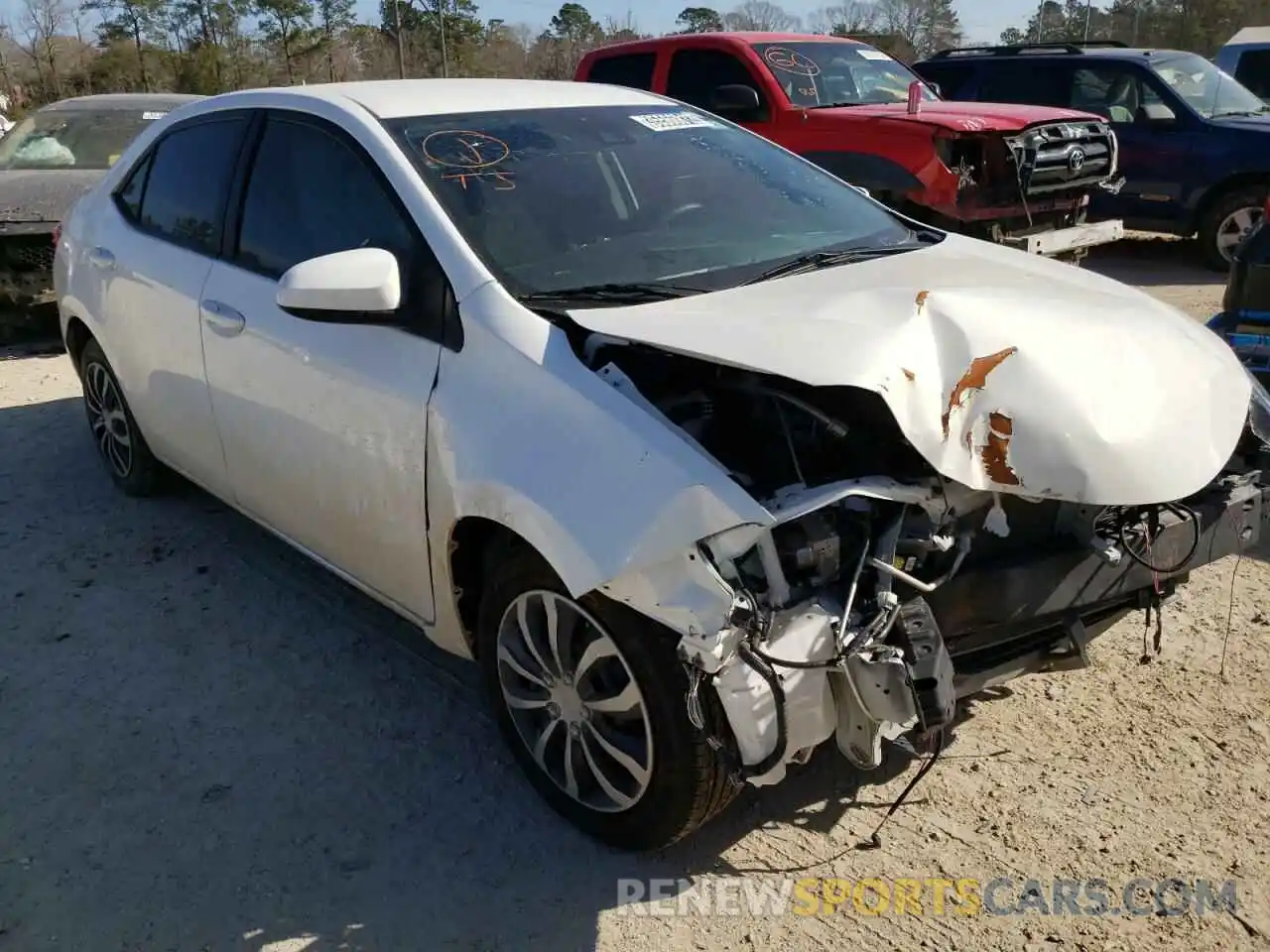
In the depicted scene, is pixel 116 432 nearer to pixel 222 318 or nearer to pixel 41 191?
pixel 222 318

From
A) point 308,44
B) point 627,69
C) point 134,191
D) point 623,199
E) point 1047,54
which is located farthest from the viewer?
point 308,44

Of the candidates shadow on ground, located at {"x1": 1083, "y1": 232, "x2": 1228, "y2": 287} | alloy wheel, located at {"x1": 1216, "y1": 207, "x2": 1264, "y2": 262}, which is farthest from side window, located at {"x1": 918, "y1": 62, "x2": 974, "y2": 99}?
alloy wheel, located at {"x1": 1216, "y1": 207, "x2": 1264, "y2": 262}

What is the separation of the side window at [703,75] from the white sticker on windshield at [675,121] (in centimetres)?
529

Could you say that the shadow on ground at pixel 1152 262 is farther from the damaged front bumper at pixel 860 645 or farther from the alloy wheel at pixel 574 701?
the alloy wheel at pixel 574 701

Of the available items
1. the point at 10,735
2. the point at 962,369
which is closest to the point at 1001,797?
the point at 962,369

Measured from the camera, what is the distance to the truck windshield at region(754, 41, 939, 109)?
928cm

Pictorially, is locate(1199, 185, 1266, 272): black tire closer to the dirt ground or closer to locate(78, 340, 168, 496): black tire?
the dirt ground

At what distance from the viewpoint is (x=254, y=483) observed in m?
3.94

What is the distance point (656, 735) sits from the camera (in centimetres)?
264

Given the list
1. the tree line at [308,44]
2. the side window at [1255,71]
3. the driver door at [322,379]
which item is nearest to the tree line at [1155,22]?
the tree line at [308,44]

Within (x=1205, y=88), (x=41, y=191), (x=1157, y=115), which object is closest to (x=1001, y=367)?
(x=41, y=191)

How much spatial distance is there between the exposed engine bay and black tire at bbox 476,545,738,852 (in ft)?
0.31

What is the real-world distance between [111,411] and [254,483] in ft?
5.53

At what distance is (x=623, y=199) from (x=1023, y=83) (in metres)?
9.04
